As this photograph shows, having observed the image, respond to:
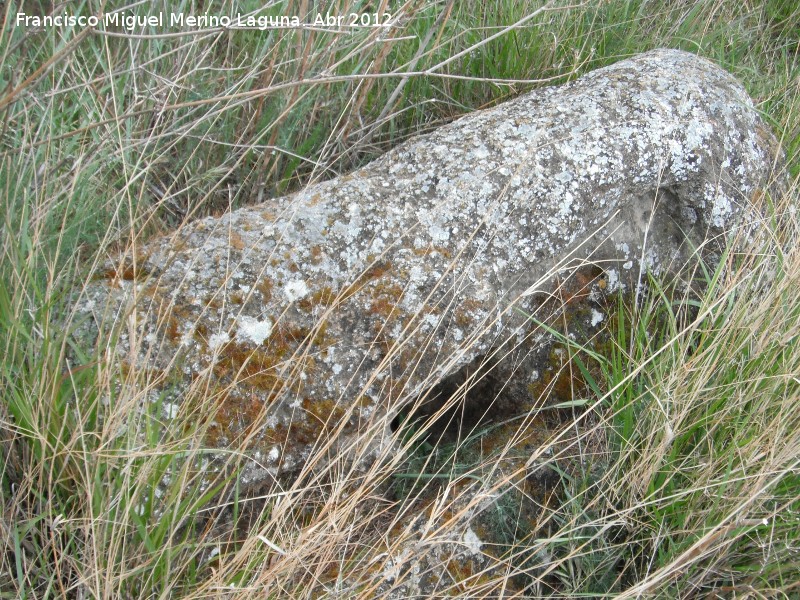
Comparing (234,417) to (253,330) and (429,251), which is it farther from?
(429,251)

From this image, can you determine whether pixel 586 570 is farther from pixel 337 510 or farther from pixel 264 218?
pixel 264 218

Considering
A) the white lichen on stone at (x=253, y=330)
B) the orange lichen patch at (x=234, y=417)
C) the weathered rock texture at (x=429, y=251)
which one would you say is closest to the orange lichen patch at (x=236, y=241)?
the weathered rock texture at (x=429, y=251)

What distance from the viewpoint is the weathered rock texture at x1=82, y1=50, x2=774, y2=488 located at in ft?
5.36

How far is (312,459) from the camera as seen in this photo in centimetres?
156

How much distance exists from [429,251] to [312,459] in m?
0.61

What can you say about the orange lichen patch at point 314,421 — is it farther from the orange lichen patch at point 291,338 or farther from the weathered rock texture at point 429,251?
the orange lichen patch at point 291,338

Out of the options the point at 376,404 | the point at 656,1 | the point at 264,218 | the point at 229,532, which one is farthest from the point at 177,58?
the point at 656,1

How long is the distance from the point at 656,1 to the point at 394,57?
161 cm

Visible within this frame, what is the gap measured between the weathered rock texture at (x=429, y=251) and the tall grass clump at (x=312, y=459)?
3.9 inches

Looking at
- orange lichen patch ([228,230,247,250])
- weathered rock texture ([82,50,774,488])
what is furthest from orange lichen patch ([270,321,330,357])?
orange lichen patch ([228,230,247,250])

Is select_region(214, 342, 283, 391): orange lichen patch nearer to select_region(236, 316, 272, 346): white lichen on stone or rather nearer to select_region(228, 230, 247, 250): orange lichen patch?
select_region(236, 316, 272, 346): white lichen on stone

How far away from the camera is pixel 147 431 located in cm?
140

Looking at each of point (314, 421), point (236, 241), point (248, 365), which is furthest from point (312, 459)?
point (236, 241)

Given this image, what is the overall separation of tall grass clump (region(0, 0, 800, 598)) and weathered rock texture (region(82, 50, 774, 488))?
3.9 inches
